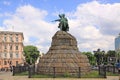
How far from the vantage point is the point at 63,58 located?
36.2m

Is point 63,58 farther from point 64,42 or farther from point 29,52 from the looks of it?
point 29,52

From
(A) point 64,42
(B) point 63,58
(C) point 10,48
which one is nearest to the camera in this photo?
(B) point 63,58

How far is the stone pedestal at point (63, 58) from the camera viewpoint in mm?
35625

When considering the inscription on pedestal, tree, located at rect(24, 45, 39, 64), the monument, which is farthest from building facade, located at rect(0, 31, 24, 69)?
the inscription on pedestal

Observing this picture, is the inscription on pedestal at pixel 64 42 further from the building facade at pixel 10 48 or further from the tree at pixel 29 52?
the tree at pixel 29 52

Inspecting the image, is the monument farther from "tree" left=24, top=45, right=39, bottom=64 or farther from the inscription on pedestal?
"tree" left=24, top=45, right=39, bottom=64

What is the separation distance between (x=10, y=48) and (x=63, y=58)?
79157 mm

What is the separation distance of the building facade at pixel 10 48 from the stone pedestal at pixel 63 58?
74913 millimetres

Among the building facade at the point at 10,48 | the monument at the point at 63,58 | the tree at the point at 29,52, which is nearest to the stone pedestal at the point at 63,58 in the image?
the monument at the point at 63,58

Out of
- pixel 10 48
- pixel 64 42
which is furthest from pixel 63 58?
pixel 10 48

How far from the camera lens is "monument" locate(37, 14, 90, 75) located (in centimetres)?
3562

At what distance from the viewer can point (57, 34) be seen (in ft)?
126

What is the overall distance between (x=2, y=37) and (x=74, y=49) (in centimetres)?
7628

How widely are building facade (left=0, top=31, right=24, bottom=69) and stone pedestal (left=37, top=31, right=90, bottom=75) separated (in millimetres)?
74913
